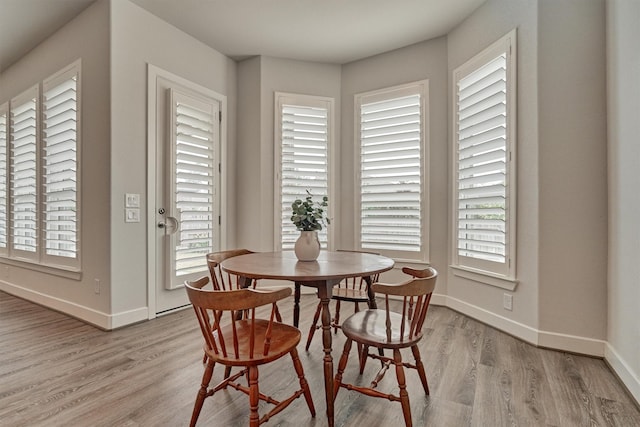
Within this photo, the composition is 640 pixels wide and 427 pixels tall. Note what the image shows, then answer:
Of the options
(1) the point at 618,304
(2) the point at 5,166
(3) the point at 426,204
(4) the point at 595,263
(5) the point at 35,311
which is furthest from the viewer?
(2) the point at 5,166

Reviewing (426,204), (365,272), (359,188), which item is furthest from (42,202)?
(426,204)

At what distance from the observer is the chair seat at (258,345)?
1456 mm

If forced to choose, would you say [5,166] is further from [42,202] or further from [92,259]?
[92,259]

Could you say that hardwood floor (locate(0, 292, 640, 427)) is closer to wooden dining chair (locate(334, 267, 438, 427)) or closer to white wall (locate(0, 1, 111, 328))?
wooden dining chair (locate(334, 267, 438, 427))

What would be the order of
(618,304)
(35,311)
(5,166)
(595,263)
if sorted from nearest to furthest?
(618,304), (595,263), (35,311), (5,166)

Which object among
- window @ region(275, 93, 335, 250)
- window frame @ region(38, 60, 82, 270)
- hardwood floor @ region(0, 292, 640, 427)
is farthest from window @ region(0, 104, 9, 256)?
window @ region(275, 93, 335, 250)

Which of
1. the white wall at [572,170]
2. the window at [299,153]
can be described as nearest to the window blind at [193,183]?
the window at [299,153]

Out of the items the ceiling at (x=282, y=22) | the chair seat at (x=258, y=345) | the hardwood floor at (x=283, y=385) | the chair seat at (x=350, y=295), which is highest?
the ceiling at (x=282, y=22)

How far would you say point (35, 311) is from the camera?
349 centimetres

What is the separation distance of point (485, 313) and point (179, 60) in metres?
3.89

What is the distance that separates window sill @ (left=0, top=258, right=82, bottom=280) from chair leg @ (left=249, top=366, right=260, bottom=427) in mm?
2635

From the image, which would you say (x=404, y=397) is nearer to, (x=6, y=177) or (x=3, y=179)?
(x=6, y=177)

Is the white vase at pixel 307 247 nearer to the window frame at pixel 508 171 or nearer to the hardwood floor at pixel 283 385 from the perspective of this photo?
the hardwood floor at pixel 283 385

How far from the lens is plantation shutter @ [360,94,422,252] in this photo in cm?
380
